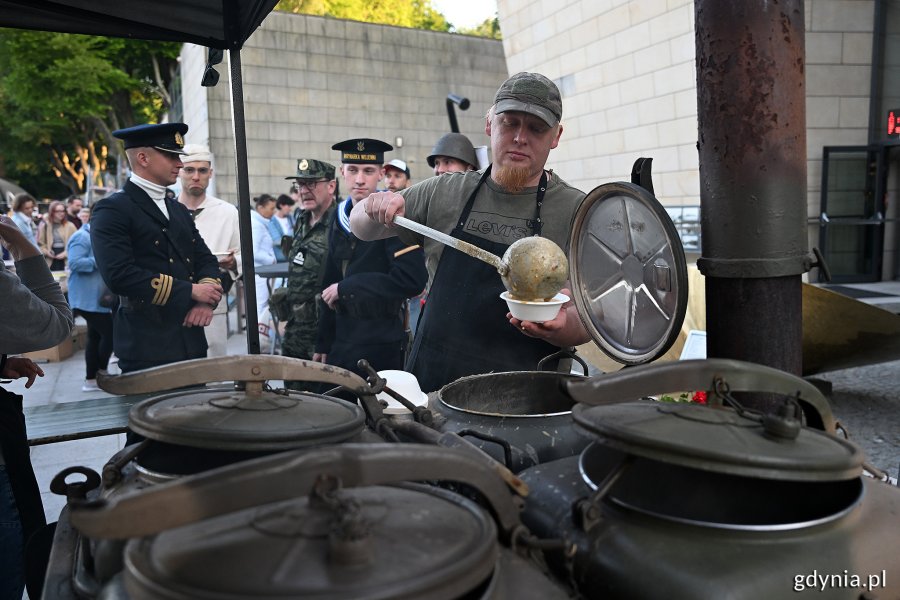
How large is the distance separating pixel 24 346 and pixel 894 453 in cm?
470

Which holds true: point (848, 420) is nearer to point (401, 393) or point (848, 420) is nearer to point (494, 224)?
point (494, 224)

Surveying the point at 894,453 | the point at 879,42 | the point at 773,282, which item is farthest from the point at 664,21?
the point at 773,282

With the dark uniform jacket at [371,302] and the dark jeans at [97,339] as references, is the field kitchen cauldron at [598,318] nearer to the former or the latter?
the dark uniform jacket at [371,302]

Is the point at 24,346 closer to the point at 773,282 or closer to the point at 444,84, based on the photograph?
the point at 773,282

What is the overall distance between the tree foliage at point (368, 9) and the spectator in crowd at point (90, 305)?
68.8 ft

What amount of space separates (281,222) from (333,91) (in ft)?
21.6

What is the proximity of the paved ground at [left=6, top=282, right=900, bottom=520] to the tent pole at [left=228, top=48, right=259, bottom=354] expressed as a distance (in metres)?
1.66

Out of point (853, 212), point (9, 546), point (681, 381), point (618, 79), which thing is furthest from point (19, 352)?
point (853, 212)

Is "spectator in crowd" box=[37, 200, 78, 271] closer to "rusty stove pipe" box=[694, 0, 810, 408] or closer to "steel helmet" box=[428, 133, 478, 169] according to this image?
"steel helmet" box=[428, 133, 478, 169]

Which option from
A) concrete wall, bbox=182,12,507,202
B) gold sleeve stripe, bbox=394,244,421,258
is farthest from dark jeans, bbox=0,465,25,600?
concrete wall, bbox=182,12,507,202

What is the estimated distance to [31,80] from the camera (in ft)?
77.4

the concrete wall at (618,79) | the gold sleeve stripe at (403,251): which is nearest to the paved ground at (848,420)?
the gold sleeve stripe at (403,251)

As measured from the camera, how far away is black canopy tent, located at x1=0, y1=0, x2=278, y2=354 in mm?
3158

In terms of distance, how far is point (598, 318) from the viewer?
2.01 meters
